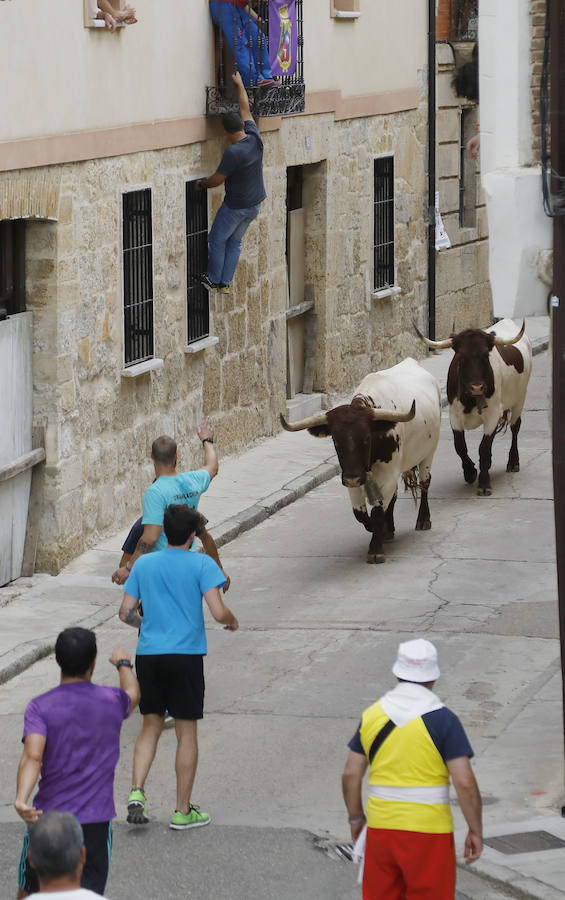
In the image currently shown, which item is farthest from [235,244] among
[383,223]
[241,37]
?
[383,223]

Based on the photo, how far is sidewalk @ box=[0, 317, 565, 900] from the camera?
25.9 ft

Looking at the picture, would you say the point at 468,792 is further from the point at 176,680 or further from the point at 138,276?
the point at 138,276

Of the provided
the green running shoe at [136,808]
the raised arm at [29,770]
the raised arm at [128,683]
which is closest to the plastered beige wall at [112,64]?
the green running shoe at [136,808]

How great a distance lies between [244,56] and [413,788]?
37.6 feet

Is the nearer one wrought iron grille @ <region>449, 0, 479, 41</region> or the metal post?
the metal post

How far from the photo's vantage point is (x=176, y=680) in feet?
27.9

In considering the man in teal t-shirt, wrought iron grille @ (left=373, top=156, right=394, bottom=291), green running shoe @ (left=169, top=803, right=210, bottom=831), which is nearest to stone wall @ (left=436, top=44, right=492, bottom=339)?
wrought iron grille @ (left=373, top=156, right=394, bottom=291)

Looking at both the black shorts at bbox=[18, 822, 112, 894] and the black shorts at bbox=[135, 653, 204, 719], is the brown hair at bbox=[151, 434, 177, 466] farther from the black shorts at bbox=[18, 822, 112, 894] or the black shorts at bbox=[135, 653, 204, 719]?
the black shorts at bbox=[18, 822, 112, 894]

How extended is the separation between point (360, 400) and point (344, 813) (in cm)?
538

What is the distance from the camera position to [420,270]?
23750 mm

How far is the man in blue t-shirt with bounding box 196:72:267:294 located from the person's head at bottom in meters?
11.7

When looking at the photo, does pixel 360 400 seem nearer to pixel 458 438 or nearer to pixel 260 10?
pixel 458 438

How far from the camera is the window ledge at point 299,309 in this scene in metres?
19.6

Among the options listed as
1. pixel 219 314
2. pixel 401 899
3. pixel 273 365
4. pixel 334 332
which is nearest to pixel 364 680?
pixel 401 899
